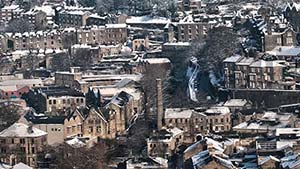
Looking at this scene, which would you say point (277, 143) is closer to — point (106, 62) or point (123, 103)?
point (123, 103)

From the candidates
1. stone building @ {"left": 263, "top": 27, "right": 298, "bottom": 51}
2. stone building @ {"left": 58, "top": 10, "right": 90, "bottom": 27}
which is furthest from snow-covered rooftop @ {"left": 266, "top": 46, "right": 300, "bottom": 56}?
stone building @ {"left": 58, "top": 10, "right": 90, "bottom": 27}

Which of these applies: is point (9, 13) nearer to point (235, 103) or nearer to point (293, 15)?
point (293, 15)

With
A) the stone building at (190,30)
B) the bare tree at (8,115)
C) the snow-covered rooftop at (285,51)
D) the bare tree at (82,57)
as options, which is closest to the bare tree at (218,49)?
the snow-covered rooftop at (285,51)

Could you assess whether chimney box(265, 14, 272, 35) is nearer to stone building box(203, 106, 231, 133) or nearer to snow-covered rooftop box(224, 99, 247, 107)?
snow-covered rooftop box(224, 99, 247, 107)

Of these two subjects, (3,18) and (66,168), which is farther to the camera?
(3,18)

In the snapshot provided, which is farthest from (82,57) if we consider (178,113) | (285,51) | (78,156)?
(78,156)

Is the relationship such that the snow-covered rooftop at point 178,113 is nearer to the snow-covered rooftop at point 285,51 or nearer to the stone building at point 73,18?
the snow-covered rooftop at point 285,51

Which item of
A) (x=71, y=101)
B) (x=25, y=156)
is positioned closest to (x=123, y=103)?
(x=71, y=101)

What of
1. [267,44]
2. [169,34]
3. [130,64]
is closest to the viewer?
[267,44]
